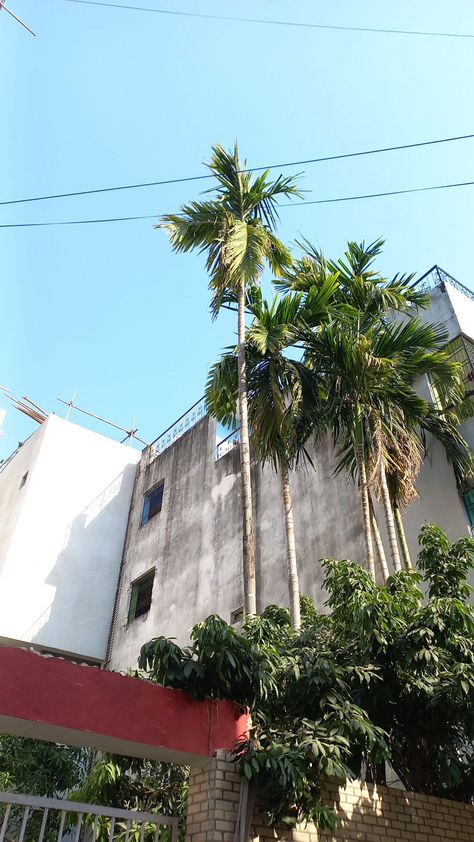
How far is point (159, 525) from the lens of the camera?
16.8 m

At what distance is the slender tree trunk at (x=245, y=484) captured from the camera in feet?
23.9

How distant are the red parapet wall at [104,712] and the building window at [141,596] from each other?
438 inches

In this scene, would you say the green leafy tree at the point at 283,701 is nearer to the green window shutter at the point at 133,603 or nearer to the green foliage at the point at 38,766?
the green foliage at the point at 38,766

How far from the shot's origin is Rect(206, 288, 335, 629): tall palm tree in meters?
9.00

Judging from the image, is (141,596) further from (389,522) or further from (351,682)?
(351,682)

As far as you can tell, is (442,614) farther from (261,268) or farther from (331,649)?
(261,268)

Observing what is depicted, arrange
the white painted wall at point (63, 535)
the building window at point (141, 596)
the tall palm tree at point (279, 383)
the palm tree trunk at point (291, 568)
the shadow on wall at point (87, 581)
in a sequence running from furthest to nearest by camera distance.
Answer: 1. the building window at point (141, 596)
2. the shadow on wall at point (87, 581)
3. the white painted wall at point (63, 535)
4. the tall palm tree at point (279, 383)
5. the palm tree trunk at point (291, 568)

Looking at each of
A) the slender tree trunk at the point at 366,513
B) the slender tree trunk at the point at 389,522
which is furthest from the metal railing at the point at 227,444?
the slender tree trunk at the point at 389,522

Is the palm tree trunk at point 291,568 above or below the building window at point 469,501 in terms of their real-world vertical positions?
below

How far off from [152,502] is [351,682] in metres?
12.4

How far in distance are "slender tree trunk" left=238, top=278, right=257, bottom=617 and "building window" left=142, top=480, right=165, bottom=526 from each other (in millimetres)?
8975

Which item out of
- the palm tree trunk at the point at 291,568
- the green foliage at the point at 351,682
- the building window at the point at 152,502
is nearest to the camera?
the green foliage at the point at 351,682

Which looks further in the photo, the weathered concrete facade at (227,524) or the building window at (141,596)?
the building window at (141,596)

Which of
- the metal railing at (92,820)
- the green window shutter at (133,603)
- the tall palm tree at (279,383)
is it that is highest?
the green window shutter at (133,603)
